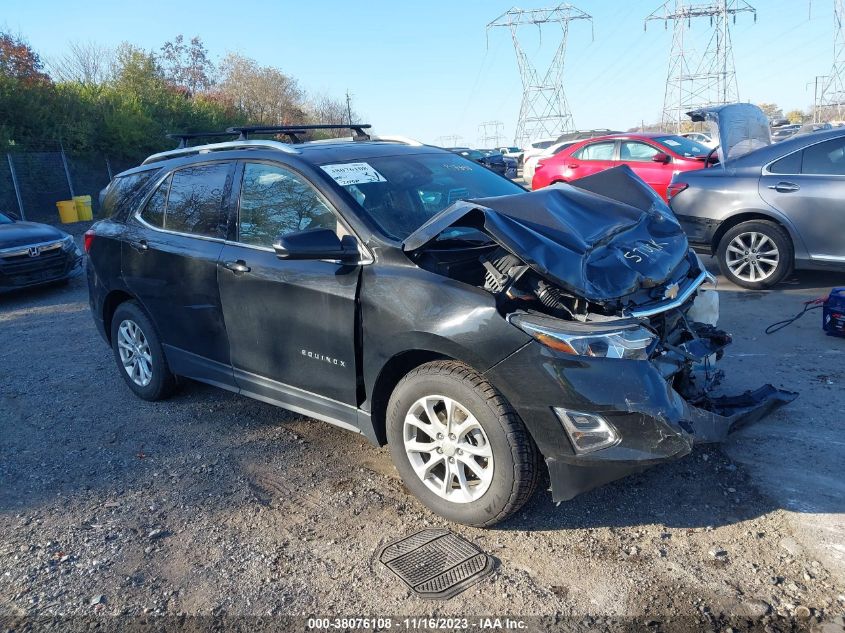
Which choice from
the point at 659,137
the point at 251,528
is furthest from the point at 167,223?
the point at 659,137

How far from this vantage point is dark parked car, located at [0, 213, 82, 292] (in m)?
8.93

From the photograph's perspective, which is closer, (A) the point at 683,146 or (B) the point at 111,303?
(B) the point at 111,303

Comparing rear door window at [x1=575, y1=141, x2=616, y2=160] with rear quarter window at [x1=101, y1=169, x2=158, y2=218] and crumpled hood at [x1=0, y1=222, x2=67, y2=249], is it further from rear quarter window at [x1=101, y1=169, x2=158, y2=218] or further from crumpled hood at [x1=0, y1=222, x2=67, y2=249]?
rear quarter window at [x1=101, y1=169, x2=158, y2=218]

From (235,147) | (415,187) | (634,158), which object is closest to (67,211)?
(634,158)

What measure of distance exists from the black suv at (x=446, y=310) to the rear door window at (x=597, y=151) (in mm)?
8422

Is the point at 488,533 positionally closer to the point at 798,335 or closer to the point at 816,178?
the point at 798,335

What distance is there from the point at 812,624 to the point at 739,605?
251 millimetres

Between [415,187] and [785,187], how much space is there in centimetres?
477

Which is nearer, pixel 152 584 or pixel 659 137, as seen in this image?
pixel 152 584

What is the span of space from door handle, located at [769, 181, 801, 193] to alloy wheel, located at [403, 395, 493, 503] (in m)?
5.39

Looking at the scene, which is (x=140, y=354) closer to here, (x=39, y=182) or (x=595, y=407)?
(x=595, y=407)

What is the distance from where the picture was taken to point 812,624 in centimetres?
252

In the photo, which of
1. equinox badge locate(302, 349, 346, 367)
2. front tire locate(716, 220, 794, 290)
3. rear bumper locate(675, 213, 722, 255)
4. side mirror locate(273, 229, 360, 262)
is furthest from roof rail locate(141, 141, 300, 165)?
front tire locate(716, 220, 794, 290)

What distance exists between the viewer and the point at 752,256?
717 cm
